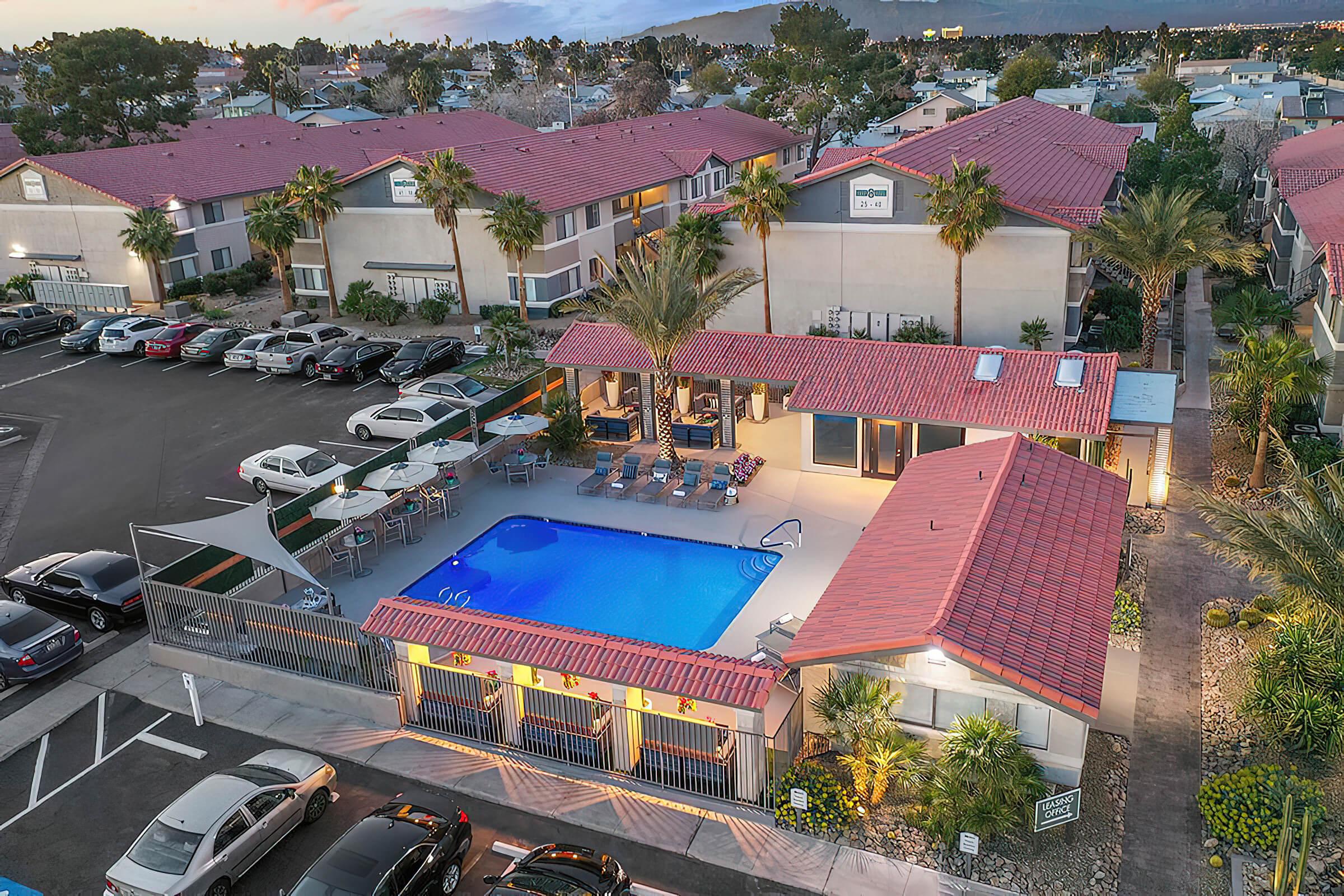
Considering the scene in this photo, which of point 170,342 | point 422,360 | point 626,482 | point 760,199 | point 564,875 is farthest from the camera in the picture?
point 170,342

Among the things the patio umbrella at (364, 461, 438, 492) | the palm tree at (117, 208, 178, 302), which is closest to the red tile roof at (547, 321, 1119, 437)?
the patio umbrella at (364, 461, 438, 492)

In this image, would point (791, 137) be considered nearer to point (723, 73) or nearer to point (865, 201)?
point (865, 201)

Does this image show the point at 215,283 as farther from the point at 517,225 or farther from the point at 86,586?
the point at 86,586

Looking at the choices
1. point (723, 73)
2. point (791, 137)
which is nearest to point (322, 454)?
point (791, 137)

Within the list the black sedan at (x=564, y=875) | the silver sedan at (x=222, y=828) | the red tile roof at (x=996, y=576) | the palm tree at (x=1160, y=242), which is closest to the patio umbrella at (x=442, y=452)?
the red tile roof at (x=996, y=576)

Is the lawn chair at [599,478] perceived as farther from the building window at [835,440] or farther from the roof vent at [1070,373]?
the roof vent at [1070,373]

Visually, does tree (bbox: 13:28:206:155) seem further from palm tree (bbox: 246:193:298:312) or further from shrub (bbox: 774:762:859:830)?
shrub (bbox: 774:762:859:830)

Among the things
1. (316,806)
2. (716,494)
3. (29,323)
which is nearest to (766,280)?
(716,494)

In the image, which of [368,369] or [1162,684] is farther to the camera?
[368,369]
